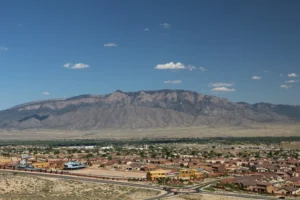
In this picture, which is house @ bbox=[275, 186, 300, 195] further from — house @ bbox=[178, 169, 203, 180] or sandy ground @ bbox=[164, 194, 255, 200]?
house @ bbox=[178, 169, 203, 180]

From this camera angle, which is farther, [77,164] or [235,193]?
[77,164]

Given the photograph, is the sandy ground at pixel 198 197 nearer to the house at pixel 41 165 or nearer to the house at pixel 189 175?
the house at pixel 189 175

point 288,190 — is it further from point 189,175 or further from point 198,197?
point 189,175

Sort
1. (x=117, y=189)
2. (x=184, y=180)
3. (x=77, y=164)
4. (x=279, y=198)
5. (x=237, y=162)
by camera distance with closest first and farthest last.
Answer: (x=279, y=198)
(x=117, y=189)
(x=184, y=180)
(x=77, y=164)
(x=237, y=162)

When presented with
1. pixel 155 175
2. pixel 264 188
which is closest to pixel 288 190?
pixel 264 188

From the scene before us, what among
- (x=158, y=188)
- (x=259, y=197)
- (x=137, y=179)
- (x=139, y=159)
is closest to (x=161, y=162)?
(x=139, y=159)

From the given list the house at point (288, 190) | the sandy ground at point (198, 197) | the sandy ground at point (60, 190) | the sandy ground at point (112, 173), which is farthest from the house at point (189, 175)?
the sandy ground at point (198, 197)

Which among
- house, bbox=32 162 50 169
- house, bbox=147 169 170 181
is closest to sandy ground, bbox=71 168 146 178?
house, bbox=147 169 170 181

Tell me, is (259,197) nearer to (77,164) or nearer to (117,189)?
(117,189)
